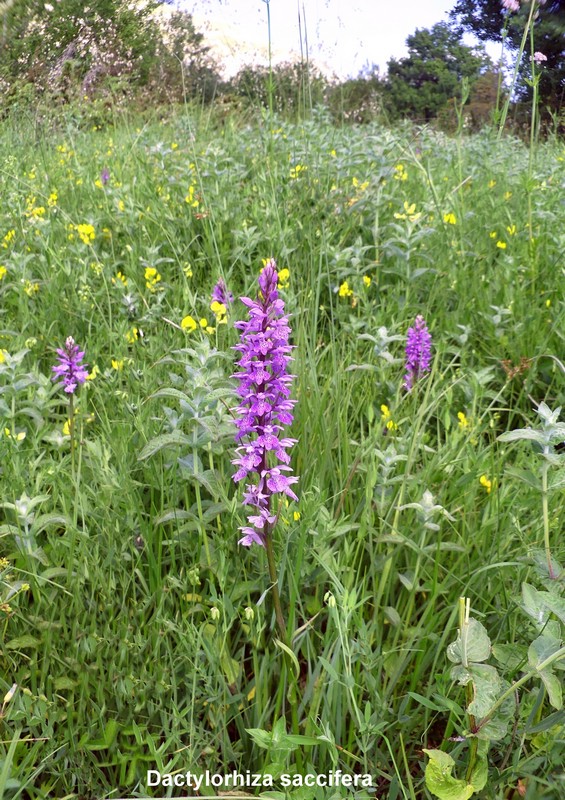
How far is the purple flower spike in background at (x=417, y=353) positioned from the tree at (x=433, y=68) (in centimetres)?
193

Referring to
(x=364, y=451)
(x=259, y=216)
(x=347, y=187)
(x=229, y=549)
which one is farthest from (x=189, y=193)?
(x=229, y=549)

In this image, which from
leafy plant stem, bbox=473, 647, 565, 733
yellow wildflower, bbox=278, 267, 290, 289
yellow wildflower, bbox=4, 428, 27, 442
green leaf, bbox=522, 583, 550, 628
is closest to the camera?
leafy plant stem, bbox=473, 647, 565, 733

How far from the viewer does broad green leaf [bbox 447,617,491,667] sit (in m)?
1.01

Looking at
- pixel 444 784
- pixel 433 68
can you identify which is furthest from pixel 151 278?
pixel 433 68

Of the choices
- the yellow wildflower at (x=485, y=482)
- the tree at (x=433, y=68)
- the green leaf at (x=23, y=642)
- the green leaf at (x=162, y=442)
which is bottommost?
the green leaf at (x=23, y=642)

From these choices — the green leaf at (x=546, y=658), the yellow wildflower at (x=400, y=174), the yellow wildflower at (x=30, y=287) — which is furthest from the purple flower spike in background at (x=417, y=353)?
the yellow wildflower at (x=400, y=174)

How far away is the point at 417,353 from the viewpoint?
2.19 m

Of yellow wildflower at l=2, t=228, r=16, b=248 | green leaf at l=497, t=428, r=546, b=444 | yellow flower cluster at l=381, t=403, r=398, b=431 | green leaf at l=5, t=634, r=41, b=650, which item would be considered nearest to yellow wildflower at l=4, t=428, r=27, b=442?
green leaf at l=5, t=634, r=41, b=650

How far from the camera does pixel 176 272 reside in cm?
323

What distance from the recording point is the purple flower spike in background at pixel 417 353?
2.16 m

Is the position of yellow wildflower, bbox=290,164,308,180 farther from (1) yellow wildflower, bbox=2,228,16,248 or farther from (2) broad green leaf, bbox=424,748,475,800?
(2) broad green leaf, bbox=424,748,475,800

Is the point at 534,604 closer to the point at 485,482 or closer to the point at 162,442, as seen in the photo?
the point at 485,482

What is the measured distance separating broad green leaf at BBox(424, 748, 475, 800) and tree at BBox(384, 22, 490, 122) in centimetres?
333

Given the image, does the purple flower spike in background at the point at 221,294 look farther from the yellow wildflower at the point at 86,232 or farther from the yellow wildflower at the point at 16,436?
the yellow wildflower at the point at 86,232
